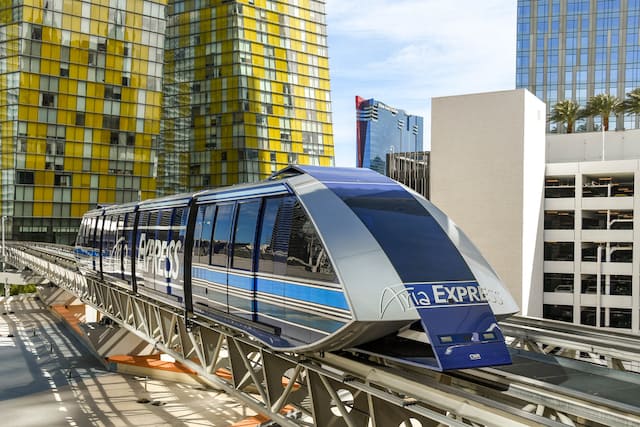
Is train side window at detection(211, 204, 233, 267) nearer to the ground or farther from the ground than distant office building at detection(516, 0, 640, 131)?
nearer to the ground

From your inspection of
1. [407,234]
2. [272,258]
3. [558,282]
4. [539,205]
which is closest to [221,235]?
[272,258]

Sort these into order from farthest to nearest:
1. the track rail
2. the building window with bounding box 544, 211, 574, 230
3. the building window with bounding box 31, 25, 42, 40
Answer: the building window with bounding box 31, 25, 42, 40
the building window with bounding box 544, 211, 574, 230
the track rail

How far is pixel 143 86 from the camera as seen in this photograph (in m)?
90.9

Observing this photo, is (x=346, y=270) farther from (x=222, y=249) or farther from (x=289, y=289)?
(x=222, y=249)

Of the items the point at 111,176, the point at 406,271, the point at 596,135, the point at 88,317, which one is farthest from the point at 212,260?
the point at 111,176

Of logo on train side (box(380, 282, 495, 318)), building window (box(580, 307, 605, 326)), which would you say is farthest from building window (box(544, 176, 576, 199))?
logo on train side (box(380, 282, 495, 318))

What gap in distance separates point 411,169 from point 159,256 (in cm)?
4057

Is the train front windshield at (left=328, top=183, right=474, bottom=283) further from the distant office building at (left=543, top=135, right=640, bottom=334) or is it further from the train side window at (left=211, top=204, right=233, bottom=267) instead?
the distant office building at (left=543, top=135, right=640, bottom=334)

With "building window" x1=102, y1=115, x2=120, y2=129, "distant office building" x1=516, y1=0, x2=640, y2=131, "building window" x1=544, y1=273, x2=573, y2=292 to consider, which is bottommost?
"building window" x1=544, y1=273, x2=573, y2=292

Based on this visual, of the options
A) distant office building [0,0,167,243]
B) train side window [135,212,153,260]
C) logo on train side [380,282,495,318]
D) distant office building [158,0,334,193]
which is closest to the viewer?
logo on train side [380,282,495,318]

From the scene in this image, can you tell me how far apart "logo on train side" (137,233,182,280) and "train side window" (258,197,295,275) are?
5.17m

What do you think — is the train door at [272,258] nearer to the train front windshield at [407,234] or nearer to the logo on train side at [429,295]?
the train front windshield at [407,234]

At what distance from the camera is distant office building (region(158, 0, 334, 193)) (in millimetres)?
104875

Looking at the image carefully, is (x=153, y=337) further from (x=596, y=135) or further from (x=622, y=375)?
(x=596, y=135)
